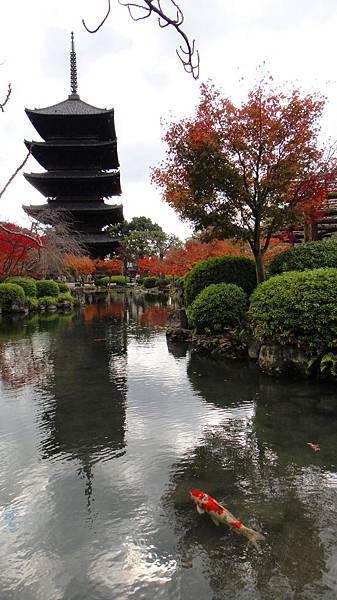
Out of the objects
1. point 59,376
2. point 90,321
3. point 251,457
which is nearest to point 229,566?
point 251,457

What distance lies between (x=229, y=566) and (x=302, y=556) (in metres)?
0.51

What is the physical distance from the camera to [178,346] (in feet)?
34.5

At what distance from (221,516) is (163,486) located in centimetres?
78

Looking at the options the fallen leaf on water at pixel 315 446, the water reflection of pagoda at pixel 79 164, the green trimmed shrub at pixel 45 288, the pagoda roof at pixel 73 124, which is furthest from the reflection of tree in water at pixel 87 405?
the pagoda roof at pixel 73 124

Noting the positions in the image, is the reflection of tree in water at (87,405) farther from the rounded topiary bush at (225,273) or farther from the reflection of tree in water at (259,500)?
the rounded topiary bush at (225,273)

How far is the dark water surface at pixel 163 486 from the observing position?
2530mm

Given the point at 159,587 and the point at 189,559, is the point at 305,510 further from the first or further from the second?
the point at 159,587

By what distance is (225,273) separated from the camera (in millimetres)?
10336

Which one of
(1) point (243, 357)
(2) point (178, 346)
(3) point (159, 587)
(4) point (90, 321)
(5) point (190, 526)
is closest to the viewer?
(3) point (159, 587)

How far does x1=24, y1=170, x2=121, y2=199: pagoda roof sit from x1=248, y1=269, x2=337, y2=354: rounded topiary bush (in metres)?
27.2

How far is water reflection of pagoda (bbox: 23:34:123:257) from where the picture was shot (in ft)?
104

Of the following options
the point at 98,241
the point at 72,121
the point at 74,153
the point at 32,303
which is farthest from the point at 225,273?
the point at 72,121

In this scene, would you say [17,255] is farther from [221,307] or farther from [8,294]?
[221,307]

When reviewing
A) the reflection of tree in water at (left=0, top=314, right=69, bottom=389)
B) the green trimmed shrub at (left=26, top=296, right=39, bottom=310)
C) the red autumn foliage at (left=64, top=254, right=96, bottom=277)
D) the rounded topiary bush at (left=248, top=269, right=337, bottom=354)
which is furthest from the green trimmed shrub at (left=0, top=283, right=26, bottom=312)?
A: the rounded topiary bush at (left=248, top=269, right=337, bottom=354)
